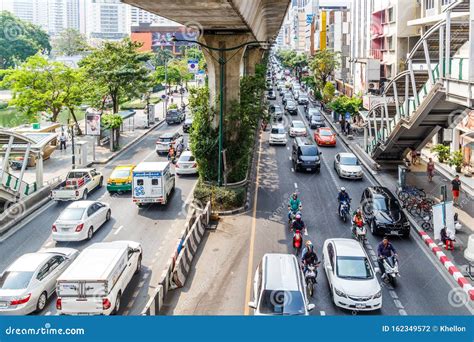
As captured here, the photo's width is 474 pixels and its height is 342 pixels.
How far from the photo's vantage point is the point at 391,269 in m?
15.6

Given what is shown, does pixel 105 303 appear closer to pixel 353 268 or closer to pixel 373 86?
pixel 353 268

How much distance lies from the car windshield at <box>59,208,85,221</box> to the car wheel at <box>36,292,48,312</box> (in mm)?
5572

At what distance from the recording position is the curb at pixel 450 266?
15.2m

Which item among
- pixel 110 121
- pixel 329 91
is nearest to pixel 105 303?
pixel 110 121

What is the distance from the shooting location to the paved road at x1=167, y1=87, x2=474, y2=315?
47.0 ft

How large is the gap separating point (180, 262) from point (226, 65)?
12.6 meters

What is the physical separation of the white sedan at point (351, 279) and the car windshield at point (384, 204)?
16.3 feet

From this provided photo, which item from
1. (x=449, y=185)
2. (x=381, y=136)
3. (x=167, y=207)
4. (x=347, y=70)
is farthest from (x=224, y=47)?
(x=347, y=70)

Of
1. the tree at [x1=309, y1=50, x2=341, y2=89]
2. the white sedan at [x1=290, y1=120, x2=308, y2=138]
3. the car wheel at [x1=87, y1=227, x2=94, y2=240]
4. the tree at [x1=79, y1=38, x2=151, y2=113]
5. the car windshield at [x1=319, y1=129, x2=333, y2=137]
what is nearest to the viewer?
the car wheel at [x1=87, y1=227, x2=94, y2=240]

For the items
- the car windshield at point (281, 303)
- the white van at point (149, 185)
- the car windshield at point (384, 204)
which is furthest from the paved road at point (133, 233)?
the car windshield at point (384, 204)

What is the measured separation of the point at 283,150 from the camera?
40.4m

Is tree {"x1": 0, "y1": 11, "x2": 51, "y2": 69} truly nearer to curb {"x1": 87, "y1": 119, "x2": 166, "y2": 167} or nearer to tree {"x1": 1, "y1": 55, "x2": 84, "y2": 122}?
curb {"x1": 87, "y1": 119, "x2": 166, "y2": 167}

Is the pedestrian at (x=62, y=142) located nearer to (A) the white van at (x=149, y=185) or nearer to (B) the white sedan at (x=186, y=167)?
(B) the white sedan at (x=186, y=167)

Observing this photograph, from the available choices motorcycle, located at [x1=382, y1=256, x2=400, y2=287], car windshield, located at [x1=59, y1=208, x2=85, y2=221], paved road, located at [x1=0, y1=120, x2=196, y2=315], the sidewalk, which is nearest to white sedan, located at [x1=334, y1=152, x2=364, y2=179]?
the sidewalk
